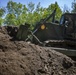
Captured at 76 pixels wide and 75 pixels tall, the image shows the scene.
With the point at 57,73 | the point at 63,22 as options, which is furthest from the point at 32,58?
the point at 63,22

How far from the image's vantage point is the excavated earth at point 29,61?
19.5 feet

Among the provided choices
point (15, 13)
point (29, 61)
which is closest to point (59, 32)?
point (29, 61)

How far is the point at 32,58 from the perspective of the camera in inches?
259

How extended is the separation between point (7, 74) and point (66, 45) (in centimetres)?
541

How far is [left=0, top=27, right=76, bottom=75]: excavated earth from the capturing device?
19.5 feet

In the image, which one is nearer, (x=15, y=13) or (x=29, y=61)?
(x=29, y=61)

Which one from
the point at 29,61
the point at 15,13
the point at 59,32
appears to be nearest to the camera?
the point at 29,61

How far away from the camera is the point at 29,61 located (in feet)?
21.0

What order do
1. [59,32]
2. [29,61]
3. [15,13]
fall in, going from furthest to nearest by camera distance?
[15,13] → [59,32] → [29,61]

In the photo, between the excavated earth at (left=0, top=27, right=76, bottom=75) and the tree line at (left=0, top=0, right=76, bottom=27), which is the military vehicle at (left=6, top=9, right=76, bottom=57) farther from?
the tree line at (left=0, top=0, right=76, bottom=27)

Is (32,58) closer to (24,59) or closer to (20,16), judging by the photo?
Result: (24,59)

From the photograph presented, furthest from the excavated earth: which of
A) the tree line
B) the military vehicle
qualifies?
the tree line

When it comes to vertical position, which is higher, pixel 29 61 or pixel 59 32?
pixel 59 32

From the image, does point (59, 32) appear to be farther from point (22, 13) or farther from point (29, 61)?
point (22, 13)
